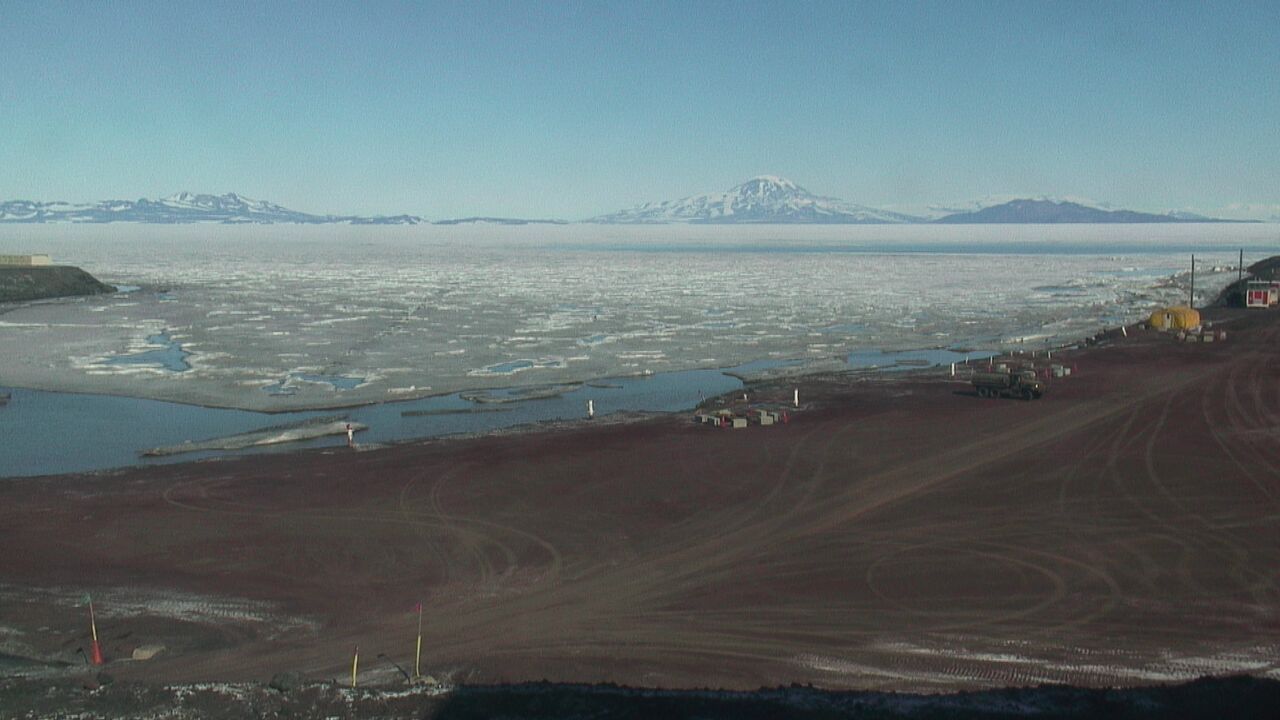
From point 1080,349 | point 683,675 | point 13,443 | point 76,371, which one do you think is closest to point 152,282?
point 76,371

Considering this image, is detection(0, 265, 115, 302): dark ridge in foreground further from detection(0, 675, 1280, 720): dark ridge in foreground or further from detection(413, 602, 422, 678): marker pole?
detection(0, 675, 1280, 720): dark ridge in foreground

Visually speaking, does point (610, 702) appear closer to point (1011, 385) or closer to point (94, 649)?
point (94, 649)

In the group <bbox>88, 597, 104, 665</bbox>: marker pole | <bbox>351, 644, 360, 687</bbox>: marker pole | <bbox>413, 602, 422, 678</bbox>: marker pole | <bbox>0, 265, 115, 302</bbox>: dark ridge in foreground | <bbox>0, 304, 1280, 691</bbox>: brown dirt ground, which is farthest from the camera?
<bbox>0, 265, 115, 302</bbox>: dark ridge in foreground

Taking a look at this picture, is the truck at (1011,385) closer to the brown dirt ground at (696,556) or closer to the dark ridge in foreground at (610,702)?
the brown dirt ground at (696,556)

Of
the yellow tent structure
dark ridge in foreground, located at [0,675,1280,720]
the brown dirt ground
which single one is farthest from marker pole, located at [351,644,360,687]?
the yellow tent structure

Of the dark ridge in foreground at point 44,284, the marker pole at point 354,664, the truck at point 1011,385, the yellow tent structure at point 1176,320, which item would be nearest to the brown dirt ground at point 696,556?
the marker pole at point 354,664

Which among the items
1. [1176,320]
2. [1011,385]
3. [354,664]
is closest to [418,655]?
[354,664]

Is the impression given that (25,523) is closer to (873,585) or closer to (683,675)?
(683,675)
